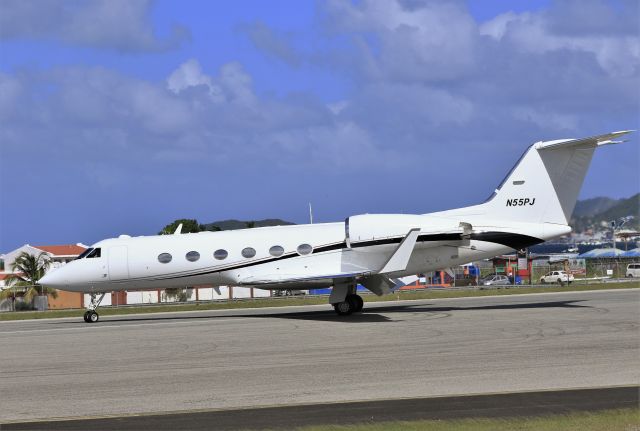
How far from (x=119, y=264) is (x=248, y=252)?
4.55 metres

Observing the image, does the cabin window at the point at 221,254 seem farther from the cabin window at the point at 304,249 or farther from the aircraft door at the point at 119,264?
the aircraft door at the point at 119,264

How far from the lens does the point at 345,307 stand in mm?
26469

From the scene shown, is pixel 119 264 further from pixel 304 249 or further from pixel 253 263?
pixel 304 249

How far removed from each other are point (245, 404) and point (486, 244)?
16.4 m

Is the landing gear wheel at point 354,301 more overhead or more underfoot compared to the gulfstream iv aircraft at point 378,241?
more underfoot

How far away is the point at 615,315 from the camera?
23031 mm

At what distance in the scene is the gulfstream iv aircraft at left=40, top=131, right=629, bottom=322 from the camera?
86.6 ft

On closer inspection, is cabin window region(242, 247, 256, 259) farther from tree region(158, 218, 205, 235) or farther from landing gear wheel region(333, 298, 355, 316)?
tree region(158, 218, 205, 235)

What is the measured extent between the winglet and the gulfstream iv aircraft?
156cm

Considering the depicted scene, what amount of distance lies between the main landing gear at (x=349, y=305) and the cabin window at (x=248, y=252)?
3.15m

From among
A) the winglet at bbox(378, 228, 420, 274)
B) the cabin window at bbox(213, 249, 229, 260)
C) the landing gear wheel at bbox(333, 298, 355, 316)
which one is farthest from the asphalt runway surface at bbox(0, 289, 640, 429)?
the cabin window at bbox(213, 249, 229, 260)

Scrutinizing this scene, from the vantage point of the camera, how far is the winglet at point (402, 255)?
24188 mm

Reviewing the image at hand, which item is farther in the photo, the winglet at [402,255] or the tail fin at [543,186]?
the tail fin at [543,186]

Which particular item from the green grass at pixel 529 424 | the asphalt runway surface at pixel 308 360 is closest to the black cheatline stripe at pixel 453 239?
the asphalt runway surface at pixel 308 360
